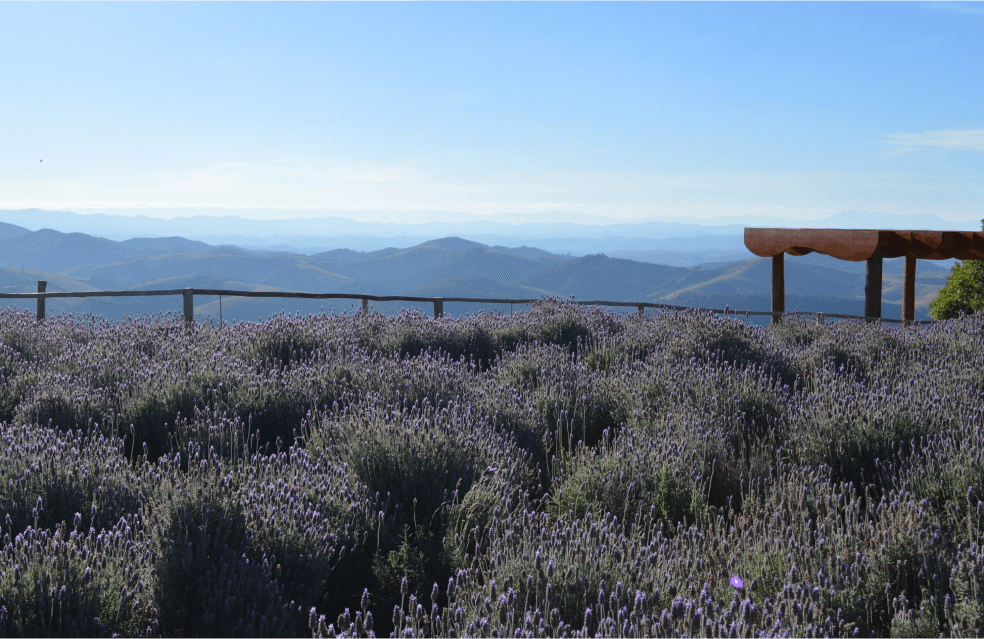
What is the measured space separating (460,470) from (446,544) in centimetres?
60

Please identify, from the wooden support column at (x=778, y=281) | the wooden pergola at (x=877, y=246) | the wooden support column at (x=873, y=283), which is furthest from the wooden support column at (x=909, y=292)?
the wooden support column at (x=778, y=281)

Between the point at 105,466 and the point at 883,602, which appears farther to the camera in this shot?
the point at 105,466

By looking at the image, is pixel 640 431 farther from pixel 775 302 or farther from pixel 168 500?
pixel 775 302

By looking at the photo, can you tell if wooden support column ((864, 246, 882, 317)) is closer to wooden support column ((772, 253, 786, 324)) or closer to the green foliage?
wooden support column ((772, 253, 786, 324))

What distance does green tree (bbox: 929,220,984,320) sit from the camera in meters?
13.6

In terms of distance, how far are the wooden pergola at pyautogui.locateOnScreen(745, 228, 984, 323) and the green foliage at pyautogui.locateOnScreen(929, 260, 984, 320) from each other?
3786 millimetres

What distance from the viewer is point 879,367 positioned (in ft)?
19.2

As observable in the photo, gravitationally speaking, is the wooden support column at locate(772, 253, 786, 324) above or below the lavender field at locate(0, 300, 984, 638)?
above

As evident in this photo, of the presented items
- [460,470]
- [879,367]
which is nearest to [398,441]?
[460,470]

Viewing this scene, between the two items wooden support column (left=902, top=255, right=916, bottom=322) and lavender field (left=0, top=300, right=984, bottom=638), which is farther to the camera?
wooden support column (left=902, top=255, right=916, bottom=322)

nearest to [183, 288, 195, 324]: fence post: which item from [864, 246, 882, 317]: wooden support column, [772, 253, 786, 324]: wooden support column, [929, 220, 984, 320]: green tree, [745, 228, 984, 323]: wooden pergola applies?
[745, 228, 984, 323]: wooden pergola

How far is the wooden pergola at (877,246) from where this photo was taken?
962 centimetres

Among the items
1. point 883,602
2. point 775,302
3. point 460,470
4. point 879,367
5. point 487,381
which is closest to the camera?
point 883,602

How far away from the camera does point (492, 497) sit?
3.17 m
